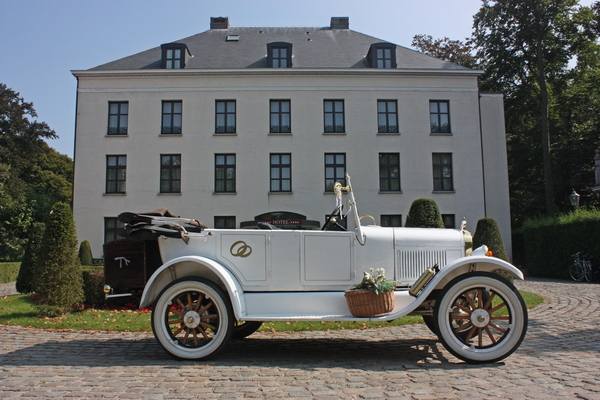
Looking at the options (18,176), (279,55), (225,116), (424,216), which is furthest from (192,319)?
(18,176)

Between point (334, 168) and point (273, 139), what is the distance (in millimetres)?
3776

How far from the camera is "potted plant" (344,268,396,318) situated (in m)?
5.01

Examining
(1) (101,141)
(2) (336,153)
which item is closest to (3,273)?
(1) (101,141)

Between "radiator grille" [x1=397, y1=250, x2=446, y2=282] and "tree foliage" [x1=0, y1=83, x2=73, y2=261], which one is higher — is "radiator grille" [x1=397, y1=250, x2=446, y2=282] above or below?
below

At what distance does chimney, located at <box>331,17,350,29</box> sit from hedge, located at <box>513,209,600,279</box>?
17002mm

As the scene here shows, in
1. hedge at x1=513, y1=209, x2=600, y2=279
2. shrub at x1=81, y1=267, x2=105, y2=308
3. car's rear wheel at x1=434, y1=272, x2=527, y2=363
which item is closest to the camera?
car's rear wheel at x1=434, y1=272, x2=527, y2=363

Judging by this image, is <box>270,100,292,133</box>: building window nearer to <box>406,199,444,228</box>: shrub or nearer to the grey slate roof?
the grey slate roof

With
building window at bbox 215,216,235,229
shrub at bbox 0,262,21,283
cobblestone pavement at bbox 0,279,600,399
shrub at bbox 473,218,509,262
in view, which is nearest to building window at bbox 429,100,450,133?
building window at bbox 215,216,235,229

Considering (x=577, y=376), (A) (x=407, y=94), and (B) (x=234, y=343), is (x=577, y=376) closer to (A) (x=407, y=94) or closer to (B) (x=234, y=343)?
(B) (x=234, y=343)

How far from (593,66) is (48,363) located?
1399 inches

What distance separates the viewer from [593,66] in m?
30.6

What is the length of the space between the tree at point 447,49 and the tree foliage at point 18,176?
105 feet

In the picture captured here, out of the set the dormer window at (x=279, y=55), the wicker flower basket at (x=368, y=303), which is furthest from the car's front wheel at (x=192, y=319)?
the dormer window at (x=279, y=55)

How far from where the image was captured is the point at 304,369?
4.85 metres
